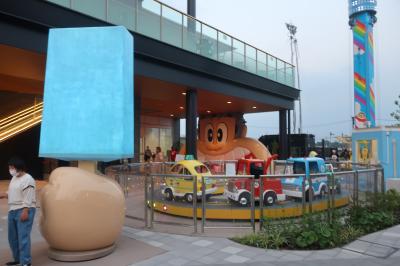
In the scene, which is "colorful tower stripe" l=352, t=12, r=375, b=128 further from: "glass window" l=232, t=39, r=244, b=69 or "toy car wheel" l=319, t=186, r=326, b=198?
"toy car wheel" l=319, t=186, r=326, b=198

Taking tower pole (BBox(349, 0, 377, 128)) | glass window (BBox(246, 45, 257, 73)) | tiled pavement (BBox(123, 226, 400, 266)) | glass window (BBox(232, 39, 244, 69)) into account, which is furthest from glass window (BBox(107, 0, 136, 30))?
tower pole (BBox(349, 0, 377, 128))

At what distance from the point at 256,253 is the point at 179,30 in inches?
457

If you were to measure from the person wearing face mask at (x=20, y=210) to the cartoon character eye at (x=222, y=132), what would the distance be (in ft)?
65.6

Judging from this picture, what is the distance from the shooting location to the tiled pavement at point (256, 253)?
6234 mm

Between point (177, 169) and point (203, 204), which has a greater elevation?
point (177, 169)

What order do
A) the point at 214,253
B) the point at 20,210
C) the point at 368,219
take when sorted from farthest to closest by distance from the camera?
the point at 368,219, the point at 214,253, the point at 20,210

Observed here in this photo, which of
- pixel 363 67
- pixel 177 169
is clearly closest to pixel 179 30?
pixel 177 169

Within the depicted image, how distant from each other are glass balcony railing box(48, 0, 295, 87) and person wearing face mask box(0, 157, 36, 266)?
7.53 meters

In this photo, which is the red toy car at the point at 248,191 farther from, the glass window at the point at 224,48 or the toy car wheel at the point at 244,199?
the glass window at the point at 224,48

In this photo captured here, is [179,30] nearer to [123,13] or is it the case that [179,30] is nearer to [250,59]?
[123,13]

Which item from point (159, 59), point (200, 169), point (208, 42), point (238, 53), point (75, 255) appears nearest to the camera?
point (75, 255)

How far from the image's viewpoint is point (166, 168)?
15.0 m

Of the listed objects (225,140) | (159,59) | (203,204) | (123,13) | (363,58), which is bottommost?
(203,204)

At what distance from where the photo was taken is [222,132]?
84.5ft
